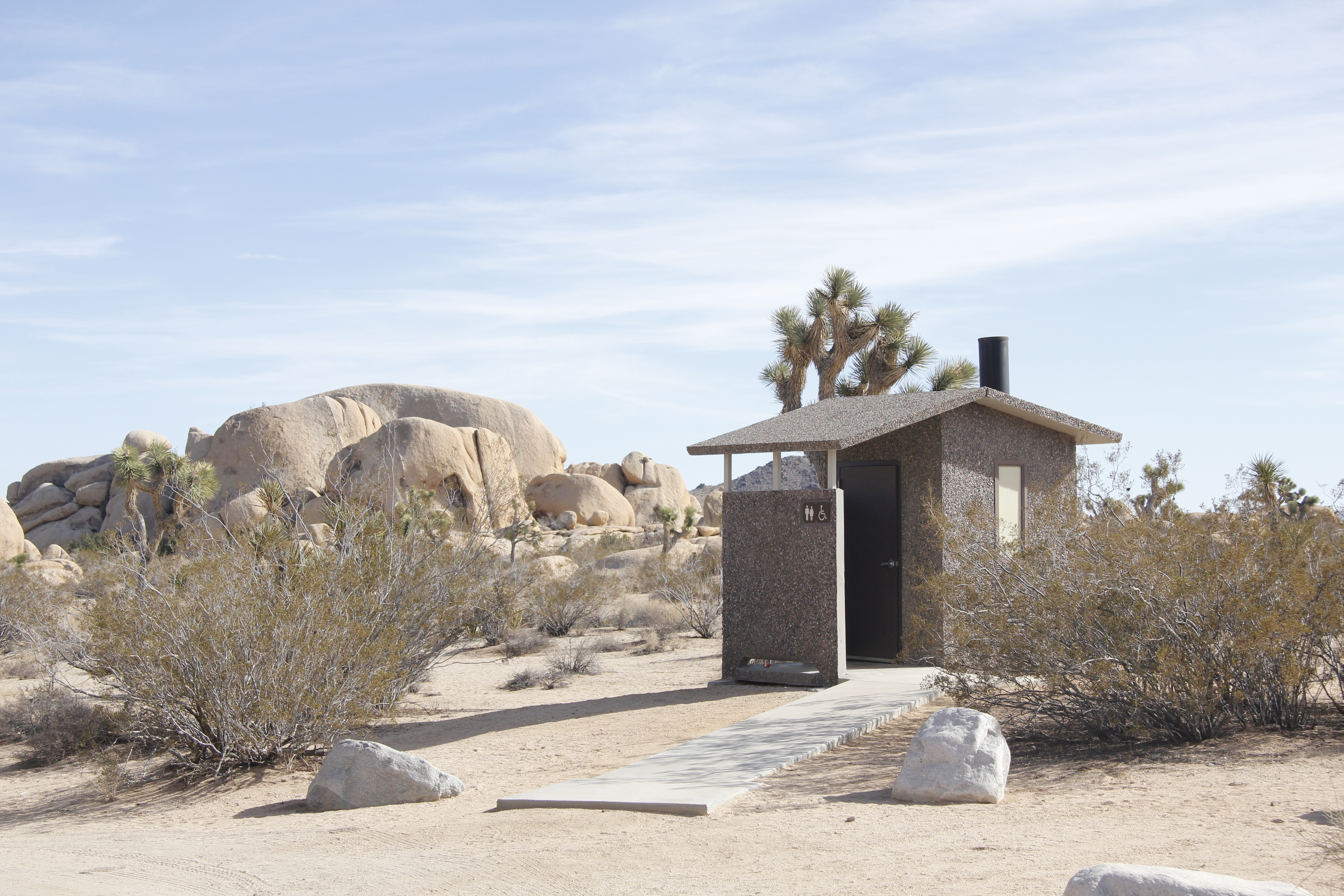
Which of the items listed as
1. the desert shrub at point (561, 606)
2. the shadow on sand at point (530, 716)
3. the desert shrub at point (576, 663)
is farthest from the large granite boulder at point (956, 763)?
the desert shrub at point (561, 606)

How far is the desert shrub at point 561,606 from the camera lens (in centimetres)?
2047

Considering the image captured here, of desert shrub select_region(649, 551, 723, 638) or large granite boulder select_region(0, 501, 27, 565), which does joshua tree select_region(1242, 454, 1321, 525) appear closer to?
desert shrub select_region(649, 551, 723, 638)

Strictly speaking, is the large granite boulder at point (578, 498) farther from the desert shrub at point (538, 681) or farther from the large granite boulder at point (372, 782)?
the large granite boulder at point (372, 782)

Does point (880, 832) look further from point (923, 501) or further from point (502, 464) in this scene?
point (502, 464)

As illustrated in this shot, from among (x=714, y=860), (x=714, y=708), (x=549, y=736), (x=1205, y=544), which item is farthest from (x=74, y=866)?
(x=1205, y=544)

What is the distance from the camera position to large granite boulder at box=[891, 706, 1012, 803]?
6.80 meters

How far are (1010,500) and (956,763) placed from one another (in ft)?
23.2

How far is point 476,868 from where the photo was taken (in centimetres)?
598

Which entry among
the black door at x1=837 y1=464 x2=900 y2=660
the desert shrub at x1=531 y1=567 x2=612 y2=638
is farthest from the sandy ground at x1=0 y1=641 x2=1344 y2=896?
the desert shrub at x1=531 y1=567 x2=612 y2=638

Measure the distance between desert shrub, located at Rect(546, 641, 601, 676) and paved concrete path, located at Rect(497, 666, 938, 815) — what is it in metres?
4.87

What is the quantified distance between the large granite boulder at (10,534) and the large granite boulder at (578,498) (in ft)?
60.0

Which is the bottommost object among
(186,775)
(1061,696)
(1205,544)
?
(186,775)

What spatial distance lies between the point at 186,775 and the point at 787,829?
5715 millimetres

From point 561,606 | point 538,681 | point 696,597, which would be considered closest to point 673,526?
point 561,606
